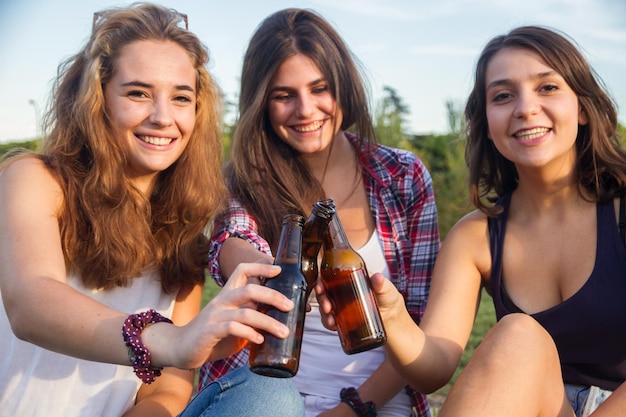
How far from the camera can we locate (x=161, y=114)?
106 inches

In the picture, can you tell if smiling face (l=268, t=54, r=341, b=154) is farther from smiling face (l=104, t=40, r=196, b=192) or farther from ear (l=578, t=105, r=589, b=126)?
ear (l=578, t=105, r=589, b=126)

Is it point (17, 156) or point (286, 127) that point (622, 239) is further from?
point (17, 156)

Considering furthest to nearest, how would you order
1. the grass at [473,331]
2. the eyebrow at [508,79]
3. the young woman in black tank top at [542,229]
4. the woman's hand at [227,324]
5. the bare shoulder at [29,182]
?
the grass at [473,331] < the eyebrow at [508,79] < the young woman in black tank top at [542,229] < the bare shoulder at [29,182] < the woman's hand at [227,324]

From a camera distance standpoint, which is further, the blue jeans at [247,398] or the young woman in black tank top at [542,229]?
the young woman in black tank top at [542,229]

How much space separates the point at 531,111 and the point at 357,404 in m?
1.44

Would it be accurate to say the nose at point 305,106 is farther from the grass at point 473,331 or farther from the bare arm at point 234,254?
the grass at point 473,331

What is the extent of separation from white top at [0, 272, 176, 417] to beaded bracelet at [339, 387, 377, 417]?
89 cm

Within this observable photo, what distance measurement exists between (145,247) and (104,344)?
33.0 inches

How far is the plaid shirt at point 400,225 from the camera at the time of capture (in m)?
3.11

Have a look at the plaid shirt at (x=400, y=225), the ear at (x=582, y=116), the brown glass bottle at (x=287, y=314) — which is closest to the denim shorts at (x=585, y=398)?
the plaid shirt at (x=400, y=225)

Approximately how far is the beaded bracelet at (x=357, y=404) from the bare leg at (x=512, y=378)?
734 millimetres

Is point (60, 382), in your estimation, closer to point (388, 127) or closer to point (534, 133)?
point (534, 133)

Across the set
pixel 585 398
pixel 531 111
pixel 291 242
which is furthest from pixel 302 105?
pixel 585 398

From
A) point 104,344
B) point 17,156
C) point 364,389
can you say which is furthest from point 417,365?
point 17,156
